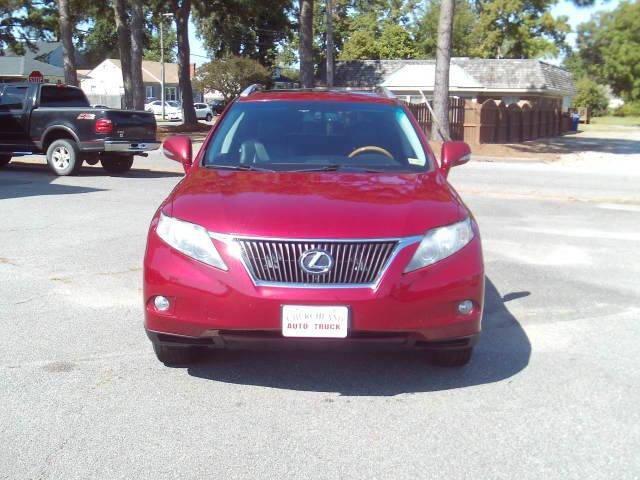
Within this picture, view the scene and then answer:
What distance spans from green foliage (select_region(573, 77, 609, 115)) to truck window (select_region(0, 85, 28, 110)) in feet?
225

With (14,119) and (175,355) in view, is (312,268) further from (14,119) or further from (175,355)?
(14,119)

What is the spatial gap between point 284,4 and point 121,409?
3340 centimetres

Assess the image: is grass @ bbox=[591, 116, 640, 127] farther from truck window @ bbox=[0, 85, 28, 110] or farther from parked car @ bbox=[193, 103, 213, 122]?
truck window @ bbox=[0, 85, 28, 110]

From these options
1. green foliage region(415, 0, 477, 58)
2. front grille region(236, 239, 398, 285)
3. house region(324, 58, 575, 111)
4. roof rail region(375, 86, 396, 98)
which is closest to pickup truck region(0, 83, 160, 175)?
roof rail region(375, 86, 396, 98)

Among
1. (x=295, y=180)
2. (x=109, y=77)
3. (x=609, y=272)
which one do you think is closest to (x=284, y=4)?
(x=609, y=272)

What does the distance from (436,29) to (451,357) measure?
7401 cm

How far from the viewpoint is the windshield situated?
5.47 m

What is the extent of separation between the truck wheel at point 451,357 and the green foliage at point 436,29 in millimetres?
71340

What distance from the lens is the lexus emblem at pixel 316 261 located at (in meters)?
4.07

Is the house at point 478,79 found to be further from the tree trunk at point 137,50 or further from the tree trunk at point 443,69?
the tree trunk at point 443,69

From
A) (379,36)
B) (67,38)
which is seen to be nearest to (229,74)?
(379,36)

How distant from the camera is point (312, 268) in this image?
407cm

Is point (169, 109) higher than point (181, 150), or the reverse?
point (169, 109)

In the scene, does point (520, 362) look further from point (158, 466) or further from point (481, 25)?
point (481, 25)
